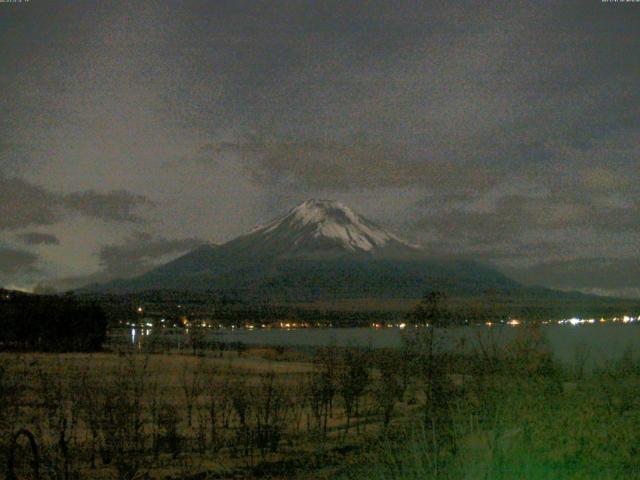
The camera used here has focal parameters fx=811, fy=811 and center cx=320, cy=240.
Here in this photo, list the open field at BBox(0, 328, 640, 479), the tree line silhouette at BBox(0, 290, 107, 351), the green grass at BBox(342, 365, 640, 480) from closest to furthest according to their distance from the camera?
the green grass at BBox(342, 365, 640, 480) < the open field at BBox(0, 328, 640, 479) < the tree line silhouette at BBox(0, 290, 107, 351)

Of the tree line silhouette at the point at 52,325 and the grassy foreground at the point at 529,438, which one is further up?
the tree line silhouette at the point at 52,325

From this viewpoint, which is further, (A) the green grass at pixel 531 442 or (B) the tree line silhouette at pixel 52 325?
(B) the tree line silhouette at pixel 52 325

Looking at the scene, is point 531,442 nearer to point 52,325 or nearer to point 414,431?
point 414,431

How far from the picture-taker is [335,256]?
168250mm

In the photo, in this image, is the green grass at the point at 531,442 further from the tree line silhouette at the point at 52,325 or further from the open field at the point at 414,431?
the tree line silhouette at the point at 52,325

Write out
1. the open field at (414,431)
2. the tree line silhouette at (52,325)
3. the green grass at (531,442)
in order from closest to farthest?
the green grass at (531,442) → the open field at (414,431) → the tree line silhouette at (52,325)

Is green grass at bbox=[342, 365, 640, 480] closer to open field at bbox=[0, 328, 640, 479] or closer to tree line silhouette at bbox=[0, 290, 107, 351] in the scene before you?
open field at bbox=[0, 328, 640, 479]

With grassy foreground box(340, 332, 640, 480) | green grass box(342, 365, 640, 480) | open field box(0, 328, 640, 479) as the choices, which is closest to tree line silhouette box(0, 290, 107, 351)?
open field box(0, 328, 640, 479)

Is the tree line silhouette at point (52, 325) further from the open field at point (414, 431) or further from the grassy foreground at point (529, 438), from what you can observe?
the grassy foreground at point (529, 438)

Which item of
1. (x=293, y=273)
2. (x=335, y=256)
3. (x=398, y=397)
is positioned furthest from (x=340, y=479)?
(x=335, y=256)

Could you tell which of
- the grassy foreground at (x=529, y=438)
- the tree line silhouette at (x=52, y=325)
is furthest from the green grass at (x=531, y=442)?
the tree line silhouette at (x=52, y=325)

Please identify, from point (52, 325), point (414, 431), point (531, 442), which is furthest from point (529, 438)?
point (52, 325)

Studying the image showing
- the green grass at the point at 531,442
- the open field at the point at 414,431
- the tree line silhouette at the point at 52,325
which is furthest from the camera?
the tree line silhouette at the point at 52,325

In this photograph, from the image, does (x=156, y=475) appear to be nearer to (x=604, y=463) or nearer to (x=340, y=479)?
(x=340, y=479)
